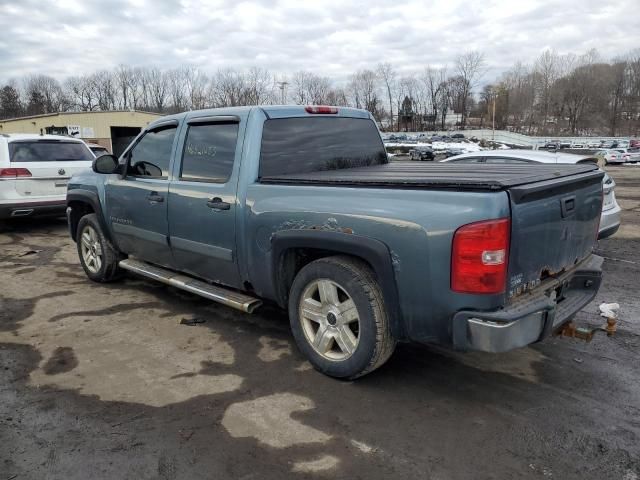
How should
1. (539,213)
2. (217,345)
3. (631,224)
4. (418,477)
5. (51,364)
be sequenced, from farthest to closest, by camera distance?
(631,224)
(217,345)
(51,364)
(539,213)
(418,477)

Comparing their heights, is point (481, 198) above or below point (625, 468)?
above

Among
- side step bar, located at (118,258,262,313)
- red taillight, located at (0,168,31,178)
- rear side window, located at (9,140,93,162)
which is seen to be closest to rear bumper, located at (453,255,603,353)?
side step bar, located at (118,258,262,313)

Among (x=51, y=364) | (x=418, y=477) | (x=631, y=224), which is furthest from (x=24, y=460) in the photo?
(x=631, y=224)

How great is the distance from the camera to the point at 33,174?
873cm

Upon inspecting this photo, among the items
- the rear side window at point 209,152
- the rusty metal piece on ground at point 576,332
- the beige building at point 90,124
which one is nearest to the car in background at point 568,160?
the rusty metal piece on ground at point 576,332

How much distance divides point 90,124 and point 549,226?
1820 inches

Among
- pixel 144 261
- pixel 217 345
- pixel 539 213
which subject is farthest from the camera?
pixel 144 261

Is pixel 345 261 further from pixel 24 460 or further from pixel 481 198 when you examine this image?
pixel 24 460

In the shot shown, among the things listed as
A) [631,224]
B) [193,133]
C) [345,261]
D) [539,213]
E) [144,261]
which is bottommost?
[631,224]

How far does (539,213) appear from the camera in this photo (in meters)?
2.88

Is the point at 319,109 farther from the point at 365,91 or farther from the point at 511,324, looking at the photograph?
the point at 365,91

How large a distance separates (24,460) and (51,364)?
4.15 ft

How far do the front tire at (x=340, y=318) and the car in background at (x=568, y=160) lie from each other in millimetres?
4742

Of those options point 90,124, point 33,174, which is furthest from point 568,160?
point 90,124
